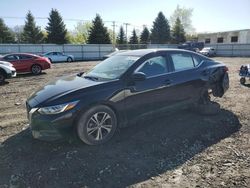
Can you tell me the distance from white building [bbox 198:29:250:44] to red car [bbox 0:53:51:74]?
36.5 metres

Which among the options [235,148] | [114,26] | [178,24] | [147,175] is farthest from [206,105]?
[114,26]

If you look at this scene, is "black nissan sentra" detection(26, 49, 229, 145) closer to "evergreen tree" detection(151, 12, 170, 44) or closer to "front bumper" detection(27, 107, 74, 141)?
"front bumper" detection(27, 107, 74, 141)

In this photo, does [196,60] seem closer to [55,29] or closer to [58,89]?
[58,89]

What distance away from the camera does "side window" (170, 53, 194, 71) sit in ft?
16.0

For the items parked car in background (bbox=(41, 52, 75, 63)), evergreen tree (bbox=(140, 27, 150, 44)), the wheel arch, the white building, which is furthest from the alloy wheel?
evergreen tree (bbox=(140, 27, 150, 44))

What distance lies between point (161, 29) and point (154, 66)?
4533 cm

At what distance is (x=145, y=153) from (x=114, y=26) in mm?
57311

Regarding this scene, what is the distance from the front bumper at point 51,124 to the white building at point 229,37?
4244 centimetres

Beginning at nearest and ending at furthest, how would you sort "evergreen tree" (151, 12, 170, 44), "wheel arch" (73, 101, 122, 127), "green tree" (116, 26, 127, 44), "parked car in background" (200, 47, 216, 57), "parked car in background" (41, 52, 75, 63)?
"wheel arch" (73, 101, 122, 127) → "parked car in background" (41, 52, 75, 63) → "parked car in background" (200, 47, 216, 57) → "evergreen tree" (151, 12, 170, 44) → "green tree" (116, 26, 127, 44)

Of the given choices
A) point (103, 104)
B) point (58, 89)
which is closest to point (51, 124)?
point (58, 89)

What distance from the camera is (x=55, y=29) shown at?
3722 cm

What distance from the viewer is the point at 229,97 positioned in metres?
7.12

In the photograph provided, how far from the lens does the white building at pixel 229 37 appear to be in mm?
39469

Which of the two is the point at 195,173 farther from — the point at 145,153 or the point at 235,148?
the point at 235,148
